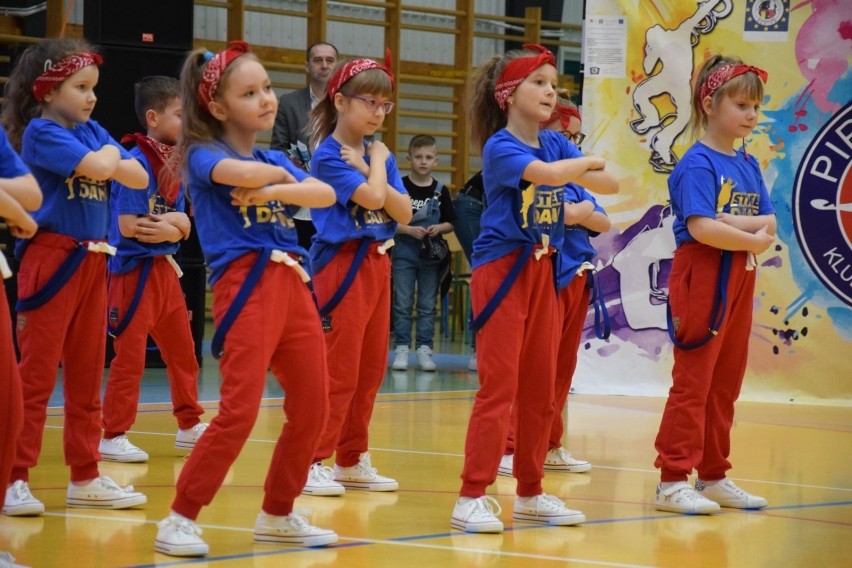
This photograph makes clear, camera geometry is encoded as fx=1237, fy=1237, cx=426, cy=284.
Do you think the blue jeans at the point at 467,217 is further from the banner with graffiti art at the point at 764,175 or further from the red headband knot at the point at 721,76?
the red headband knot at the point at 721,76

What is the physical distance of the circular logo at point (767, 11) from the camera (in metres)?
7.32

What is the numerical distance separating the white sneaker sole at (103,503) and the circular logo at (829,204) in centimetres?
467

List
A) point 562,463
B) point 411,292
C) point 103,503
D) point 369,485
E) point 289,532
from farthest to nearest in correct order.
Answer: point 411,292 < point 562,463 < point 369,485 < point 103,503 < point 289,532

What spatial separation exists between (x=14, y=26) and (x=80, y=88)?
21.4ft

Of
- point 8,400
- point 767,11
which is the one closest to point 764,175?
point 767,11

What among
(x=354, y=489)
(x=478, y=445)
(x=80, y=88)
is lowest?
(x=354, y=489)

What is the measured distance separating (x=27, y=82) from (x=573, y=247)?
7.35ft

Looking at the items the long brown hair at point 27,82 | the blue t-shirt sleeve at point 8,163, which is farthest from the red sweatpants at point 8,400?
the long brown hair at point 27,82

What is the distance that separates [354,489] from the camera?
4.57 m

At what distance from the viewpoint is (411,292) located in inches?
347

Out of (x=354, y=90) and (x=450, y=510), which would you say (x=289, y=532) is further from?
(x=354, y=90)

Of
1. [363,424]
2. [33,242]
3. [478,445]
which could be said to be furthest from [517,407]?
[33,242]

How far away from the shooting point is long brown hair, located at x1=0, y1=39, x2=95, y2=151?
394cm

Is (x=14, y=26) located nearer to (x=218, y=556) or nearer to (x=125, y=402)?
(x=125, y=402)
